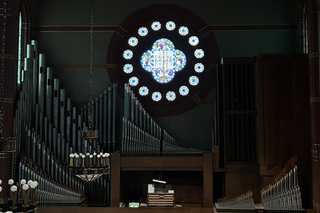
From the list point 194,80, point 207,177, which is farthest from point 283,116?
point 194,80

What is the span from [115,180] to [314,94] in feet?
17.7

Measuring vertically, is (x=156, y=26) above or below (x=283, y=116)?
above

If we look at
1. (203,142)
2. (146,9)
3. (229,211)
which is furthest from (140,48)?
(229,211)

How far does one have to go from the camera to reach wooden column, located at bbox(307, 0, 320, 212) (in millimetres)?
8992

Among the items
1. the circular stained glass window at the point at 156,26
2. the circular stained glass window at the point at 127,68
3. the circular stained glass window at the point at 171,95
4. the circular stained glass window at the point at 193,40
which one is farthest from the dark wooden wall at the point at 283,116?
the circular stained glass window at the point at 127,68

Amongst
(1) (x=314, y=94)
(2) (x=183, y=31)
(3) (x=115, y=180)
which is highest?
(2) (x=183, y=31)

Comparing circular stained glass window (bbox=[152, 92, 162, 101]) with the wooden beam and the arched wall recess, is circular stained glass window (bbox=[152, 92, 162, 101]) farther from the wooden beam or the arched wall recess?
the wooden beam

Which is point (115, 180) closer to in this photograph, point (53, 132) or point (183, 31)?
point (53, 132)

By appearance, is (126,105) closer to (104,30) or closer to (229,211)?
(104,30)

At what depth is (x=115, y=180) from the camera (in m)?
10.6

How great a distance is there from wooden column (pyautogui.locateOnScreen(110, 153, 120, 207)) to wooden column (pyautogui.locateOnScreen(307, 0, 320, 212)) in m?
4.85

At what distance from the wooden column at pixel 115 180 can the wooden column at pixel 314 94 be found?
4848mm

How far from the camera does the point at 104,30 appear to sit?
41.8 feet

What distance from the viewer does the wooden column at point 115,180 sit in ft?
34.7
